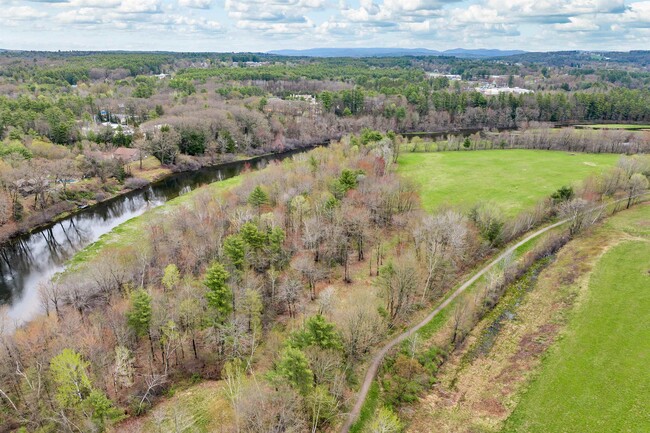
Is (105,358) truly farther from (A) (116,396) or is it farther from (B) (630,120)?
(B) (630,120)

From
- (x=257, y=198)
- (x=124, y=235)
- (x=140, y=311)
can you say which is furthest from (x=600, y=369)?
(x=124, y=235)

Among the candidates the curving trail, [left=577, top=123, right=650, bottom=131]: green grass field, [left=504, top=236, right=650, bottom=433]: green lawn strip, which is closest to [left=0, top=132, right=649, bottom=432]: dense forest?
the curving trail

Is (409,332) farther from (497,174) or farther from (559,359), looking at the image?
(497,174)

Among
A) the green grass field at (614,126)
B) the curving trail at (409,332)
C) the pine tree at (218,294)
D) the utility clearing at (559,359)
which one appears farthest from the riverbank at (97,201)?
the green grass field at (614,126)

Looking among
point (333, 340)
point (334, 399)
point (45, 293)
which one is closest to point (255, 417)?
point (334, 399)

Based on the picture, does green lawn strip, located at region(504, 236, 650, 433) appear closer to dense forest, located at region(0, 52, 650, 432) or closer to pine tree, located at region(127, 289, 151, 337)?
dense forest, located at region(0, 52, 650, 432)
